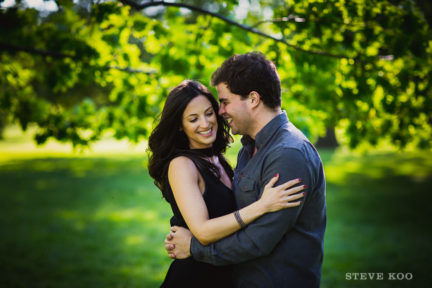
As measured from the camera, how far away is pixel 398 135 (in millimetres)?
6086

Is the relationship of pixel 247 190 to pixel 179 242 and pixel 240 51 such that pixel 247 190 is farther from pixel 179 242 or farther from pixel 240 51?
pixel 240 51

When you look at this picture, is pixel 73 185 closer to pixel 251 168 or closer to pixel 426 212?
pixel 426 212

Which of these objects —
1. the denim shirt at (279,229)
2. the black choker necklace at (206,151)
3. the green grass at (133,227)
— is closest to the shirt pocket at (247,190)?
the denim shirt at (279,229)

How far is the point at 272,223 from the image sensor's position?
7.93ft

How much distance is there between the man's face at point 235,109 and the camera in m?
2.88

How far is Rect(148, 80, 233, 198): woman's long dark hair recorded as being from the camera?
3.10 meters

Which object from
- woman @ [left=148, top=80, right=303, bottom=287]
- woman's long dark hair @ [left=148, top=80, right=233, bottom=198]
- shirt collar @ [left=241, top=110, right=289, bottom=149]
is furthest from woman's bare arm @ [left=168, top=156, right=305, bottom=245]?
shirt collar @ [left=241, top=110, right=289, bottom=149]

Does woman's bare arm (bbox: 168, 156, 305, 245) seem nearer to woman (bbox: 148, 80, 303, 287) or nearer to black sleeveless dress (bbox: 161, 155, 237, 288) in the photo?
woman (bbox: 148, 80, 303, 287)

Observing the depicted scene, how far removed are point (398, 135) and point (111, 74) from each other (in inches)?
179

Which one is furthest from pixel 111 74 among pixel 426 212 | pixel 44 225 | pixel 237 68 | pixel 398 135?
pixel 426 212

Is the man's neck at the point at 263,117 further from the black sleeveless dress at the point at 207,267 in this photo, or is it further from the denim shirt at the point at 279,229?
the black sleeveless dress at the point at 207,267

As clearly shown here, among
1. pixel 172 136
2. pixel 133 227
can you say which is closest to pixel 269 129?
pixel 172 136

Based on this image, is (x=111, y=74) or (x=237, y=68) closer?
(x=237, y=68)

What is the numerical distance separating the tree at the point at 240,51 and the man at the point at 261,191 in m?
1.49
